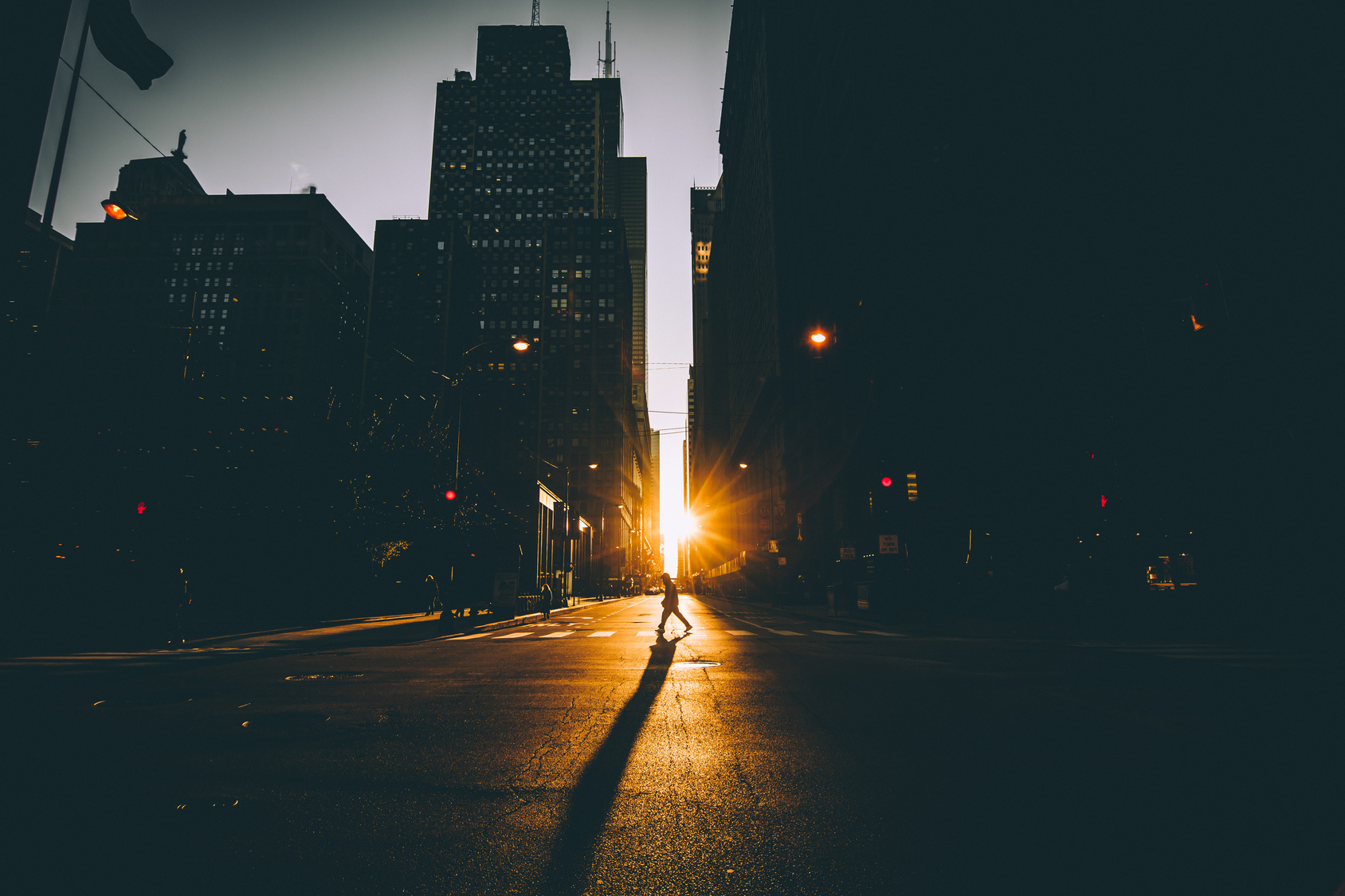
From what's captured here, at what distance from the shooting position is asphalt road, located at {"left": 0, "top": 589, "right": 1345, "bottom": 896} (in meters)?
3.43

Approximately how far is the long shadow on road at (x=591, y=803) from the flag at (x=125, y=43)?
666 inches

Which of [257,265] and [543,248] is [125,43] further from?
[257,265]

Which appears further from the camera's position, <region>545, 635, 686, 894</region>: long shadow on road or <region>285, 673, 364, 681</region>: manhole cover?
<region>285, 673, 364, 681</region>: manhole cover

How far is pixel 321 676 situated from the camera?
1102 centimetres

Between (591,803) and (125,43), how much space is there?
61.4ft

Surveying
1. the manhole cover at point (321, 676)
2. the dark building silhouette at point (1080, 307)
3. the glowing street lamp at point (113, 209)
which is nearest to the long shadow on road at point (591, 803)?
the manhole cover at point (321, 676)

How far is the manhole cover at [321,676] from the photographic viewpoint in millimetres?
10625

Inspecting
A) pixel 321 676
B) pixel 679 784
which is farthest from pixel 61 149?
pixel 679 784

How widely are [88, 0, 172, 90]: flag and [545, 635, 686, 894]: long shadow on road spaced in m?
16.9

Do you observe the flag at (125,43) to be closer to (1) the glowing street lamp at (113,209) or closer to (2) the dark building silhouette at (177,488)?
(1) the glowing street lamp at (113,209)

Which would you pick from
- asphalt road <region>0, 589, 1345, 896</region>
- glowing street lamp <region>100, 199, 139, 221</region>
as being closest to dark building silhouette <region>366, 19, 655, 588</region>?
glowing street lamp <region>100, 199, 139, 221</region>

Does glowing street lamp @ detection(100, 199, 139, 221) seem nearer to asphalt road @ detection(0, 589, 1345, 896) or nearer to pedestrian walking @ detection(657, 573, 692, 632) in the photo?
asphalt road @ detection(0, 589, 1345, 896)

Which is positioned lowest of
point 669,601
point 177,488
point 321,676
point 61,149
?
point 321,676

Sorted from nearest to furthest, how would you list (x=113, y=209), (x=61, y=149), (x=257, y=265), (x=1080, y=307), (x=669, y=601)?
(x=61, y=149), (x=113, y=209), (x=669, y=601), (x=1080, y=307), (x=257, y=265)
